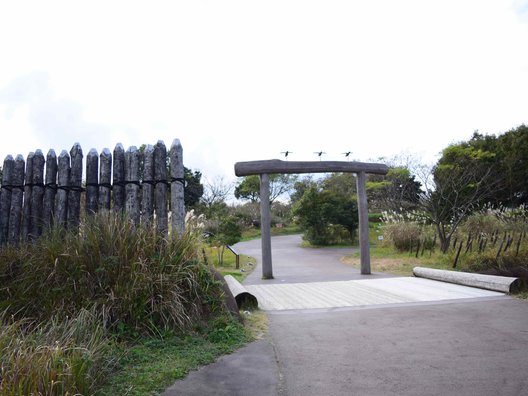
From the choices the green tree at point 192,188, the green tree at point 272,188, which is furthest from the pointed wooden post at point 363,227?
the green tree at point 272,188

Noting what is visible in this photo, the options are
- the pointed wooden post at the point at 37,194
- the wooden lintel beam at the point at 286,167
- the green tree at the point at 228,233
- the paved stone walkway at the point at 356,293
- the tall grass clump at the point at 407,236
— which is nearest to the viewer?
the pointed wooden post at the point at 37,194

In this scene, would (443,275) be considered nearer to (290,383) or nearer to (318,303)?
(318,303)

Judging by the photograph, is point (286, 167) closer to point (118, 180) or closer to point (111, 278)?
point (118, 180)

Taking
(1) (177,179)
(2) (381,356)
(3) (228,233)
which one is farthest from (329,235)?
(2) (381,356)

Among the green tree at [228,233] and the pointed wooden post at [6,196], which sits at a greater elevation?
the pointed wooden post at [6,196]

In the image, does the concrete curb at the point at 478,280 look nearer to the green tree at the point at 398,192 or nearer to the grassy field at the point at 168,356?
the grassy field at the point at 168,356

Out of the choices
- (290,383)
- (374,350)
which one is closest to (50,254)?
(290,383)

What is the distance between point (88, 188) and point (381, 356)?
13.7 ft

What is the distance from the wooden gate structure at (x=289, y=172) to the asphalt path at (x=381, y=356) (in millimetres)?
4604

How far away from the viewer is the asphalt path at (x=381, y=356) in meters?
2.96

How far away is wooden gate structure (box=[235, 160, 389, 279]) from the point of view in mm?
9852

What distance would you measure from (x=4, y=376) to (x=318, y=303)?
15.5ft

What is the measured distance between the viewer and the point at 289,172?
998 cm

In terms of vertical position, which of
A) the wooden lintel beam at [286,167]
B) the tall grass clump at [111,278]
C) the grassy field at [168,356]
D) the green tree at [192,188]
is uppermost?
the green tree at [192,188]
